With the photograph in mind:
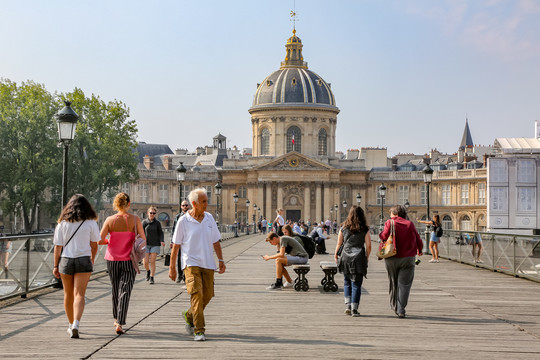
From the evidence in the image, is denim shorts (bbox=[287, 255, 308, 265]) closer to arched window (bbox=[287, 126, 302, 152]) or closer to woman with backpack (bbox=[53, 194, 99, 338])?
woman with backpack (bbox=[53, 194, 99, 338])

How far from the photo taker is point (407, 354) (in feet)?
29.6

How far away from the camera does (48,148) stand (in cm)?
5159

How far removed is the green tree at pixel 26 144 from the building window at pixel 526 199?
3576cm

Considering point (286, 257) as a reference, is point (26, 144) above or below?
above

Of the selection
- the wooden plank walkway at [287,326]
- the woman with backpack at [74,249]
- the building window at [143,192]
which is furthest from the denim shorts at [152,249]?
the building window at [143,192]

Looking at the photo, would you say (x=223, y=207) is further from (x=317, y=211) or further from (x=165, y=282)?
(x=165, y=282)

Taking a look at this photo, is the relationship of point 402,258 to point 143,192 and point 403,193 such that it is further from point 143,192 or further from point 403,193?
point 143,192

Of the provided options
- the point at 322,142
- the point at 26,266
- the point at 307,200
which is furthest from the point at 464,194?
the point at 26,266

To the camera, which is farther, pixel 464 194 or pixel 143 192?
pixel 143 192

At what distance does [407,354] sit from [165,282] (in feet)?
31.6

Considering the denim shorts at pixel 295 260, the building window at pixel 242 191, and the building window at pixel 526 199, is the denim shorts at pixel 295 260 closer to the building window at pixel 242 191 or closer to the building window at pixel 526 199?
the building window at pixel 526 199

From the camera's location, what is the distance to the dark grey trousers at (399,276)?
12.2m

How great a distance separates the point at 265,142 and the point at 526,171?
40655mm

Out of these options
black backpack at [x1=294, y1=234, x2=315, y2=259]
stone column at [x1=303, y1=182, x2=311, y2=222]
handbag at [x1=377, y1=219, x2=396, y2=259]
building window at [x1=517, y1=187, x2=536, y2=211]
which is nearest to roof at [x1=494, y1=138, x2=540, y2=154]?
building window at [x1=517, y1=187, x2=536, y2=211]
